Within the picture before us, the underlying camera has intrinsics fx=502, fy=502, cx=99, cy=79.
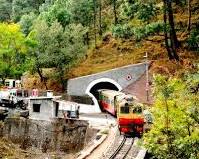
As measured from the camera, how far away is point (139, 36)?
4975 centimetres

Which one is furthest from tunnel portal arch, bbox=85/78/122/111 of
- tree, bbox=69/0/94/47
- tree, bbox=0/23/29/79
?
tree, bbox=69/0/94/47

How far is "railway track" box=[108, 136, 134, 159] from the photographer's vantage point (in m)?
29.6

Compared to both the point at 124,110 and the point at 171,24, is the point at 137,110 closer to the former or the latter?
the point at 124,110

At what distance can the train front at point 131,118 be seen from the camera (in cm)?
3431

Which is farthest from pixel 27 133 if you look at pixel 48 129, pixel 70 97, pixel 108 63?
pixel 108 63

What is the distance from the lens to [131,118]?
34.3 meters

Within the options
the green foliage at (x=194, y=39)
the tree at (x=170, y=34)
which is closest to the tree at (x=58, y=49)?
the tree at (x=170, y=34)

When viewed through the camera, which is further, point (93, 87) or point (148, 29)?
point (93, 87)

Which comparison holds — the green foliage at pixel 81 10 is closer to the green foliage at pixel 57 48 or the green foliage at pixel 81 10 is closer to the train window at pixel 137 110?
the green foliage at pixel 57 48

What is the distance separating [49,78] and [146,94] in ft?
52.9

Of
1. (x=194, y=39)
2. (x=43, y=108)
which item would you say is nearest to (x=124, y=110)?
(x=43, y=108)

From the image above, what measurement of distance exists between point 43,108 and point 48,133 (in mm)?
4124

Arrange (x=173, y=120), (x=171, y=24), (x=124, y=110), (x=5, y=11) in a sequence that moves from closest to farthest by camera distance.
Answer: (x=173, y=120), (x=124, y=110), (x=171, y=24), (x=5, y=11)

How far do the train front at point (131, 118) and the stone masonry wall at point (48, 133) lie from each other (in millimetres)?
6772
